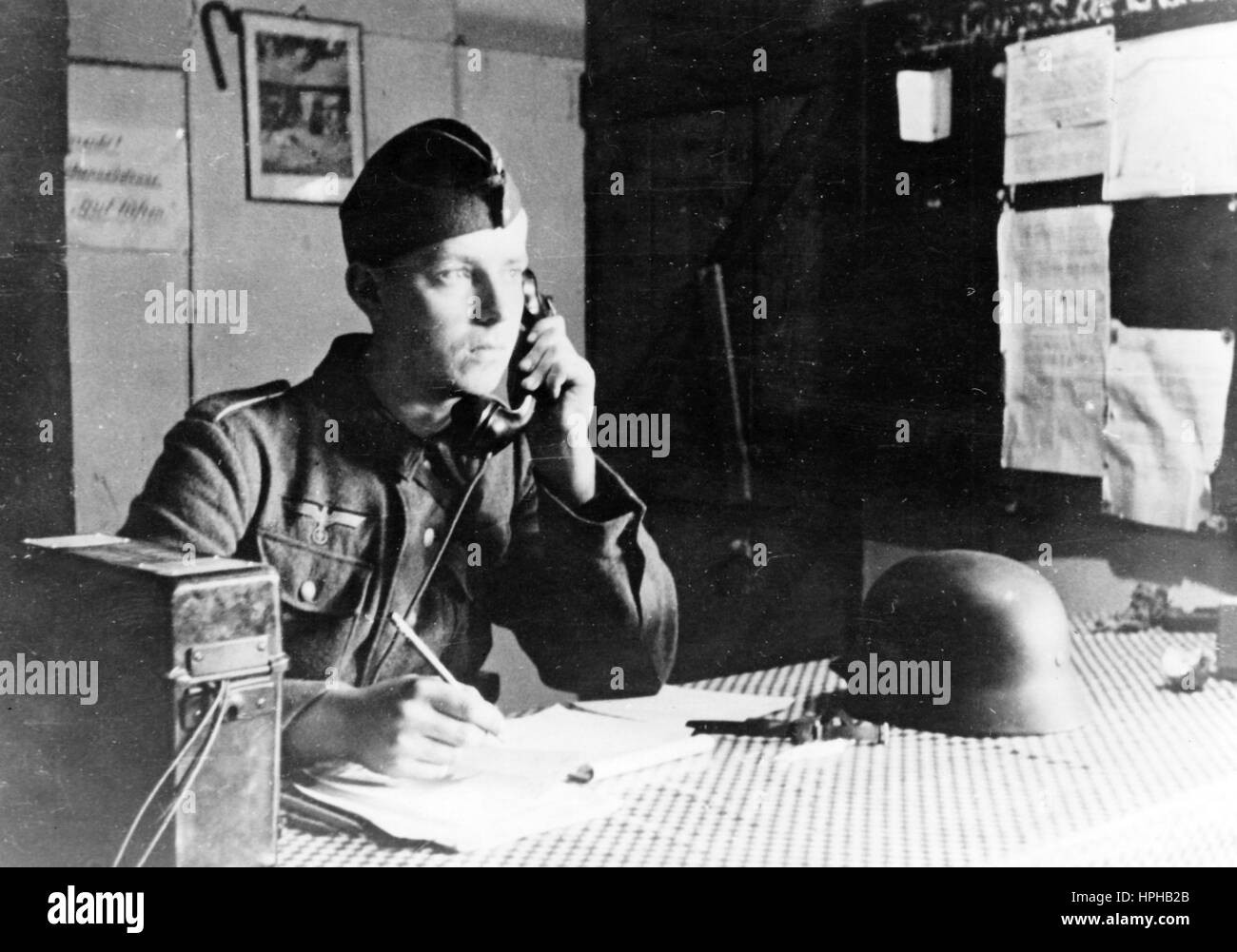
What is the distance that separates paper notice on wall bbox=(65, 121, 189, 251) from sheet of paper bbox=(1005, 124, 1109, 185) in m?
1.19

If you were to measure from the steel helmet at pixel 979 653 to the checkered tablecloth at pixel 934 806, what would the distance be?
0.08 ft

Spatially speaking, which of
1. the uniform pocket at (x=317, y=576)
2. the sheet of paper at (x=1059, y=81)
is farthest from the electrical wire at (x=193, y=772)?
the sheet of paper at (x=1059, y=81)

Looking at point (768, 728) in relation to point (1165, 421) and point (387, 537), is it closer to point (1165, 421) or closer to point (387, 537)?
point (387, 537)

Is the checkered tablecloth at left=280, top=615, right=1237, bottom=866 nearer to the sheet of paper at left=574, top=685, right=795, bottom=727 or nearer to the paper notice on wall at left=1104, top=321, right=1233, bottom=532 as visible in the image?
the sheet of paper at left=574, top=685, right=795, bottom=727

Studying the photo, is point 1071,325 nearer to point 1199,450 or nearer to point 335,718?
point 1199,450

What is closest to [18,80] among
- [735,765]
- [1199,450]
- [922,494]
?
[735,765]

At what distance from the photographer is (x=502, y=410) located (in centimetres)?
151

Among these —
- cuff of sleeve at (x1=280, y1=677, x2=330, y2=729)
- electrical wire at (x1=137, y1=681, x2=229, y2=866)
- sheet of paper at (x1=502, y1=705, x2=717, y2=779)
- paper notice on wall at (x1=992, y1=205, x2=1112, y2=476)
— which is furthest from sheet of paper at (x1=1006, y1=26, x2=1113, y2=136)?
electrical wire at (x1=137, y1=681, x2=229, y2=866)

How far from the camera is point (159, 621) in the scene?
92cm

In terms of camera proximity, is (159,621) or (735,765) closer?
(159,621)

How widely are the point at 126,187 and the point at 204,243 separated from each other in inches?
4.0

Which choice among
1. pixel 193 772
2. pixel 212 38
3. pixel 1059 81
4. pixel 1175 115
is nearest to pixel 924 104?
pixel 1059 81

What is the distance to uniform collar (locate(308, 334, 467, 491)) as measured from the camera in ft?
4.68

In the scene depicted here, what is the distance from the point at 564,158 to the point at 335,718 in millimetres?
843
